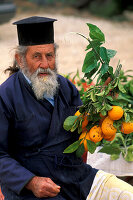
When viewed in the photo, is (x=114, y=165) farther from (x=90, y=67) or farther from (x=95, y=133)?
(x=90, y=67)

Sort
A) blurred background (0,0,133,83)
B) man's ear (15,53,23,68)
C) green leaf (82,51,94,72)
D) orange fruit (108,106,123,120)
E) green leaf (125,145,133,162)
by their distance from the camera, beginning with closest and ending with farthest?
orange fruit (108,106,123,120)
green leaf (82,51,94,72)
man's ear (15,53,23,68)
green leaf (125,145,133,162)
blurred background (0,0,133,83)

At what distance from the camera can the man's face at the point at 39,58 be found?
2.07 meters

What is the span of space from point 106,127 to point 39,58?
0.59 m

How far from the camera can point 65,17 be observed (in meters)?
12.7

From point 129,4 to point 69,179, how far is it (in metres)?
12.9

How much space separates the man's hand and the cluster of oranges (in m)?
0.32

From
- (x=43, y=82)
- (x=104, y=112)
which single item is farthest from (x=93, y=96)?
(x=43, y=82)

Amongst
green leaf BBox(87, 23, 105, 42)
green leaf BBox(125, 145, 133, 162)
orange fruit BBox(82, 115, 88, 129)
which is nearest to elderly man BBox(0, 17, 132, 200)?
orange fruit BBox(82, 115, 88, 129)

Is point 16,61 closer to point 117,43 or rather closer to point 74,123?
point 74,123

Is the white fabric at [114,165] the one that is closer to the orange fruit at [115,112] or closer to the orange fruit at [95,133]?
the orange fruit at [95,133]

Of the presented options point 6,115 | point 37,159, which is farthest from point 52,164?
point 6,115

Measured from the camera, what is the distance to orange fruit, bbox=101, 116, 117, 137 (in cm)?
194

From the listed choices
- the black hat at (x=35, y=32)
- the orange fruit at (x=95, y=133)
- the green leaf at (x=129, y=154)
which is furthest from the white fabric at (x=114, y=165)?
the black hat at (x=35, y=32)

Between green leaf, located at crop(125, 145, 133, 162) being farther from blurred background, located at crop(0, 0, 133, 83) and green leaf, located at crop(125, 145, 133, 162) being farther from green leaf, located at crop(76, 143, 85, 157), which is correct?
blurred background, located at crop(0, 0, 133, 83)
